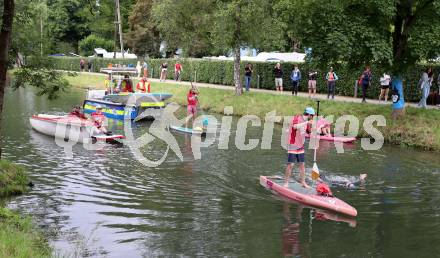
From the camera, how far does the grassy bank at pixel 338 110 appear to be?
23594mm

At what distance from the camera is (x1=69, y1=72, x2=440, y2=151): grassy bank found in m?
23.6

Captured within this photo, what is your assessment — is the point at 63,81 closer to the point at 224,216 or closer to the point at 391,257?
→ the point at 224,216

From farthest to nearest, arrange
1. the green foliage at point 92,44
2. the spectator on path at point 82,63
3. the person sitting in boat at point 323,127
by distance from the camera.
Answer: the green foliage at point 92,44 < the spectator on path at point 82,63 < the person sitting in boat at point 323,127

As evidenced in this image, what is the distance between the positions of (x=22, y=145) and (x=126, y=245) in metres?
12.4

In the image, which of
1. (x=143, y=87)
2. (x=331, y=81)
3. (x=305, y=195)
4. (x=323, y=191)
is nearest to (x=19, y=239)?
(x=305, y=195)

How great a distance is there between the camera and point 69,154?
20.4 meters

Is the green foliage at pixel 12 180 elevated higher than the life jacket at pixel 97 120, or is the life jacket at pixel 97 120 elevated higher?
the life jacket at pixel 97 120

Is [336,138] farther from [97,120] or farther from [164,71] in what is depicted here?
[164,71]

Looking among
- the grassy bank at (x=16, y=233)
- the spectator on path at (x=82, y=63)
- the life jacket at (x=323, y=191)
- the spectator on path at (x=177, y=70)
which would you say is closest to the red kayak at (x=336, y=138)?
the life jacket at (x=323, y=191)

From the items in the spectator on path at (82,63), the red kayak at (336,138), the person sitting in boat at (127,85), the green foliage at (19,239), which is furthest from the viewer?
the spectator on path at (82,63)

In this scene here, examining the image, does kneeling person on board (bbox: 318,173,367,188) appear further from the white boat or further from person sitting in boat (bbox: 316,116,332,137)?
the white boat

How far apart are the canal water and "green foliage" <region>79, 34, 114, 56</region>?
207ft

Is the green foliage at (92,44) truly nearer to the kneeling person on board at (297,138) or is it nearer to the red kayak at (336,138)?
the red kayak at (336,138)

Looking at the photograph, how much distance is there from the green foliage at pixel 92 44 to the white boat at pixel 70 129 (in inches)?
2354
